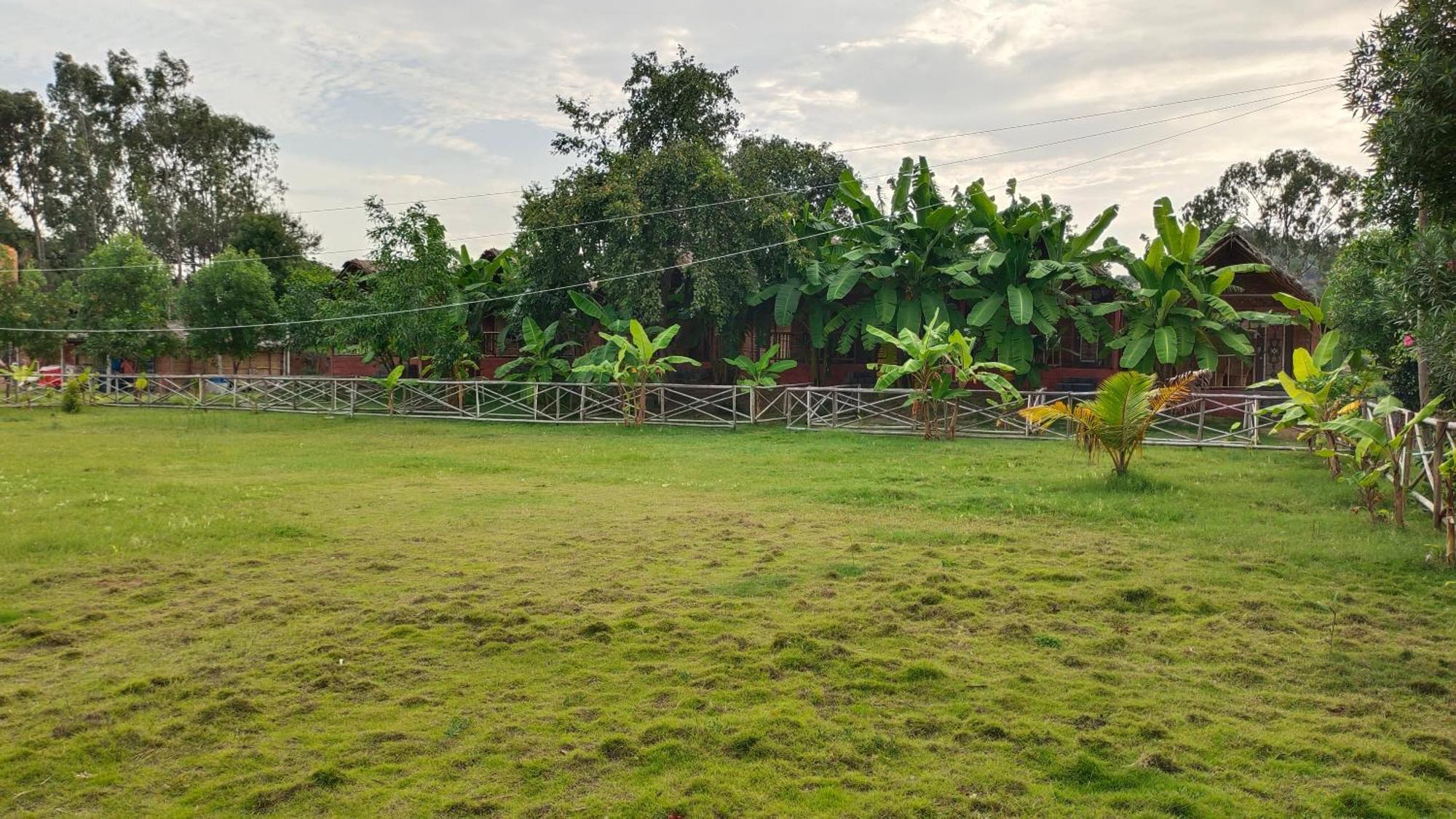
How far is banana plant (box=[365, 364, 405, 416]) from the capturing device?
76.1 ft

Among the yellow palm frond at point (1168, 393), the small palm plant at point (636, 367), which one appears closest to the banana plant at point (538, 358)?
the small palm plant at point (636, 367)

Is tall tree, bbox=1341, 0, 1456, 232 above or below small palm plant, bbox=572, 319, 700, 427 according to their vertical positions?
above

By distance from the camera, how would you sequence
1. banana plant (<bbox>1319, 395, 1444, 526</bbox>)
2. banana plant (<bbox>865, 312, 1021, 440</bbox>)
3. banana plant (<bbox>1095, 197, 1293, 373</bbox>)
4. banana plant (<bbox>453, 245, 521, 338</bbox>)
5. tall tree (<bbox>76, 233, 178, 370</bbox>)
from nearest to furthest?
banana plant (<bbox>1319, 395, 1444, 526</bbox>)
banana plant (<bbox>865, 312, 1021, 440</bbox>)
banana plant (<bbox>1095, 197, 1293, 373</bbox>)
banana plant (<bbox>453, 245, 521, 338</bbox>)
tall tree (<bbox>76, 233, 178, 370</bbox>)

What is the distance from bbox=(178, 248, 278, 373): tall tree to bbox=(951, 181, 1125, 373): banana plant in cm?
2318

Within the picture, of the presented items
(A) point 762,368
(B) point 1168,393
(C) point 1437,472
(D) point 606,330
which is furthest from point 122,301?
(C) point 1437,472

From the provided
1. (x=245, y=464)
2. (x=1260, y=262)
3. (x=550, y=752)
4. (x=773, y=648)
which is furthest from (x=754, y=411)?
(x=550, y=752)

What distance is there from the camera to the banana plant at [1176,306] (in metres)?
19.1

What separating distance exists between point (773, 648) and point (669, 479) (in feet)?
24.1

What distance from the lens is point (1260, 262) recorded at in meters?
23.3

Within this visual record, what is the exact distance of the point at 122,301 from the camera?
103ft

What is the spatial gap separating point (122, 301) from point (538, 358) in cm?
1737

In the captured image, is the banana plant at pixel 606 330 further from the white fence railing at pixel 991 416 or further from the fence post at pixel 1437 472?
the fence post at pixel 1437 472

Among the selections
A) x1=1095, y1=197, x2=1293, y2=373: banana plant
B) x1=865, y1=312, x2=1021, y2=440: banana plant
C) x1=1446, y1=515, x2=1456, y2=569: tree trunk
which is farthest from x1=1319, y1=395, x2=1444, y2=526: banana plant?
x1=1095, y1=197, x2=1293, y2=373: banana plant

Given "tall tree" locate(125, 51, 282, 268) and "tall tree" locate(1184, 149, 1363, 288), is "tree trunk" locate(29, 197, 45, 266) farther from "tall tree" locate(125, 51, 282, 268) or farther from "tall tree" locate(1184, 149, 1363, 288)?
"tall tree" locate(1184, 149, 1363, 288)
